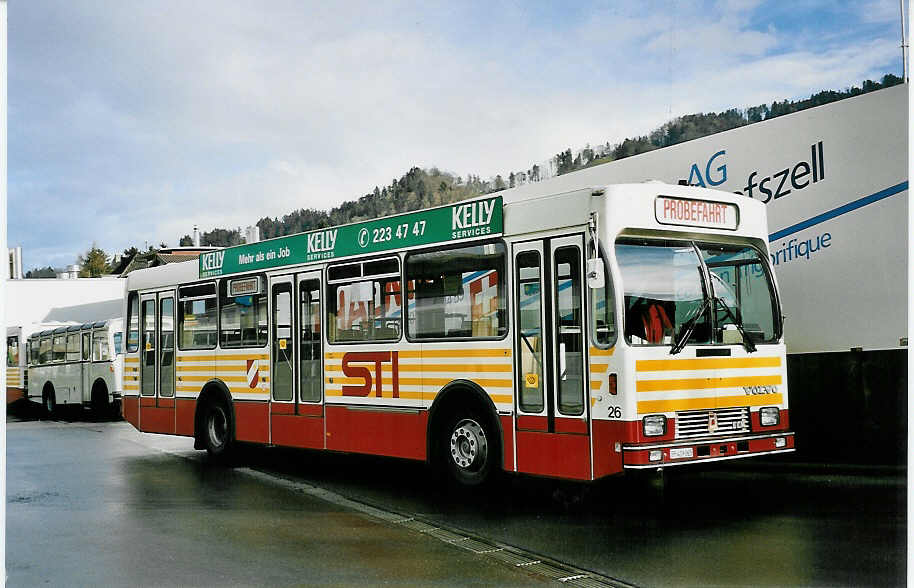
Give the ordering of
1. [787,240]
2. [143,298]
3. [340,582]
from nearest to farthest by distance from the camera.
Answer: [340,582] → [787,240] → [143,298]

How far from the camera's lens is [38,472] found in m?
13.3

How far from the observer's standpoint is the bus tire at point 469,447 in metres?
9.48

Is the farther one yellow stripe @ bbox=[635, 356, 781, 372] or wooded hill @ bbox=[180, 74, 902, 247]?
wooded hill @ bbox=[180, 74, 902, 247]

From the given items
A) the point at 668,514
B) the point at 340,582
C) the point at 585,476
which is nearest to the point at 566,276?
the point at 585,476

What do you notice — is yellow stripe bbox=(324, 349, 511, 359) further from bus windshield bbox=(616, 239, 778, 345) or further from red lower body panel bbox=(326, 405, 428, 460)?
bus windshield bbox=(616, 239, 778, 345)

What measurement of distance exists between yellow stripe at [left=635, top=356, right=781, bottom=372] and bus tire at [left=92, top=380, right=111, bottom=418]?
20.2 metres

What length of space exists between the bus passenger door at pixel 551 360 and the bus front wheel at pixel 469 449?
0.46 meters

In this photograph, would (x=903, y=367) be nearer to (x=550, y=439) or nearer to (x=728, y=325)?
(x=728, y=325)

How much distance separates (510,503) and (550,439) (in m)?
1.20

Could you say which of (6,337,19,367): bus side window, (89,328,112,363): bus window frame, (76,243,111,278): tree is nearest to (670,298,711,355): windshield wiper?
(89,328,112,363): bus window frame

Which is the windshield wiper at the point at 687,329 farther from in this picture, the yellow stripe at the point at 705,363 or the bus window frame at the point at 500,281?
the bus window frame at the point at 500,281

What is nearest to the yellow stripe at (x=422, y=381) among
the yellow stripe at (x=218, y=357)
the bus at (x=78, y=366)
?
the yellow stripe at (x=218, y=357)

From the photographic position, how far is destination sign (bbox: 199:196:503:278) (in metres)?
9.80

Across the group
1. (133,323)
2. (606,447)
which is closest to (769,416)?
(606,447)
